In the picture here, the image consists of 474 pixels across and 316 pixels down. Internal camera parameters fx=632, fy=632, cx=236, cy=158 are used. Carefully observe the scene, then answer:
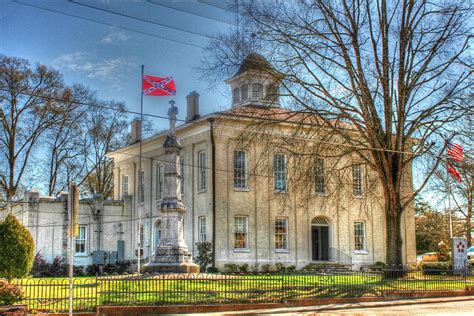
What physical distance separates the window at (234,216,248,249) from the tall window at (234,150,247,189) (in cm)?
200

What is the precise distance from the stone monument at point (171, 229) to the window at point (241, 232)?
10155 mm

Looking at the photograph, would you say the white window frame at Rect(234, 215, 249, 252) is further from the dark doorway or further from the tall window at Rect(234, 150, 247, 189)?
the dark doorway

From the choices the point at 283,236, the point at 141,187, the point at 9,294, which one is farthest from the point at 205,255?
the point at 9,294

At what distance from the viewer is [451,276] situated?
2802 cm

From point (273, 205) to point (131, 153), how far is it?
14.1m

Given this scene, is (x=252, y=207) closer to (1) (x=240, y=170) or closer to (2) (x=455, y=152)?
(1) (x=240, y=170)

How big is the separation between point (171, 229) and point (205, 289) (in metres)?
7.51

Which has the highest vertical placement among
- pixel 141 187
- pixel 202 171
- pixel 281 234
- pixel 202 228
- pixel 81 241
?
pixel 202 171

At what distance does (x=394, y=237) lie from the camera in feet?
94.7

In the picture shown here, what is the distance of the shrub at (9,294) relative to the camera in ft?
55.6

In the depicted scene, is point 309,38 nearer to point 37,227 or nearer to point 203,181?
point 203,181

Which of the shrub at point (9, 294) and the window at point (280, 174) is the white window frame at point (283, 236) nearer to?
the window at point (280, 174)

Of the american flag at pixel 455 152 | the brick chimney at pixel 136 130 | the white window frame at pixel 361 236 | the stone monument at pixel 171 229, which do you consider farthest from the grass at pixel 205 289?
the brick chimney at pixel 136 130

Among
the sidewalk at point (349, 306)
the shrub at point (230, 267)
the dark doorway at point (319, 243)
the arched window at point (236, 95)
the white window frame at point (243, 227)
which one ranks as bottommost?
the sidewalk at point (349, 306)
